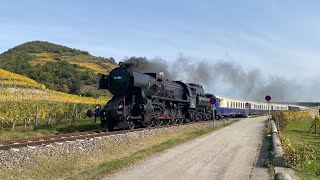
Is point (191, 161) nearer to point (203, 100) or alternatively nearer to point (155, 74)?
point (155, 74)

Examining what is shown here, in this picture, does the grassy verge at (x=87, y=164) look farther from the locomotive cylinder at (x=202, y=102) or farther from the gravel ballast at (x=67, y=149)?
the locomotive cylinder at (x=202, y=102)

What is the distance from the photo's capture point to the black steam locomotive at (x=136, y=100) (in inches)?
837

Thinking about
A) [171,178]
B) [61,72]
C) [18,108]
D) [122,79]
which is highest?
[61,72]

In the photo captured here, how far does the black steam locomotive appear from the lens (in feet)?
69.7

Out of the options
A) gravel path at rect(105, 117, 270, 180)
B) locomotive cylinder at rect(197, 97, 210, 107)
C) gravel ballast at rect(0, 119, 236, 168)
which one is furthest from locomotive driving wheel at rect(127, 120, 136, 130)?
locomotive cylinder at rect(197, 97, 210, 107)

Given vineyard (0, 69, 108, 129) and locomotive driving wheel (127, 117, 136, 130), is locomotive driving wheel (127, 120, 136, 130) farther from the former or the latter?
vineyard (0, 69, 108, 129)

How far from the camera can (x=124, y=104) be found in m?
21.5

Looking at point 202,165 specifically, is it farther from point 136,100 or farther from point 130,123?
point 136,100

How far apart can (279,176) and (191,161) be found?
5.19 m

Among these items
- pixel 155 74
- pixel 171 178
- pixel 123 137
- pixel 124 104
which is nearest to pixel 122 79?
pixel 124 104

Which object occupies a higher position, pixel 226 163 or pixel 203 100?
pixel 203 100

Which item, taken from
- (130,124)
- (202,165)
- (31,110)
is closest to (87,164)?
(202,165)

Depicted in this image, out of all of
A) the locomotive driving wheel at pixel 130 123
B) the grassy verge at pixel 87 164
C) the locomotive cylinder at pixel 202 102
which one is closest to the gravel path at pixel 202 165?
the grassy verge at pixel 87 164

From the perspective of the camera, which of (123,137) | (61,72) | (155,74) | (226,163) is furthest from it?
(61,72)
